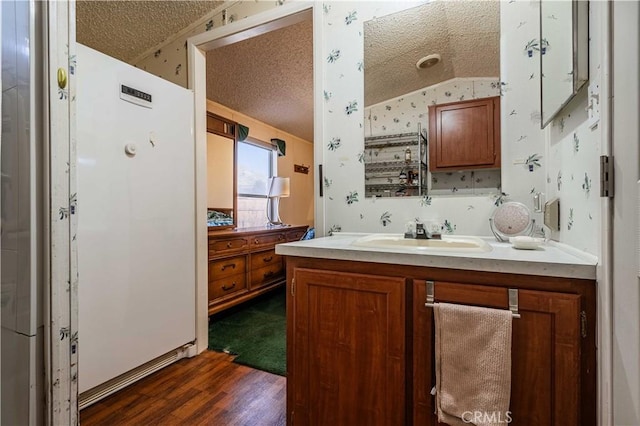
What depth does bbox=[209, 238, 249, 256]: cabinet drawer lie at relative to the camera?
2.61 metres

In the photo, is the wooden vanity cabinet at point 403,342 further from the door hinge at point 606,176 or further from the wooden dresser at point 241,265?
the wooden dresser at point 241,265

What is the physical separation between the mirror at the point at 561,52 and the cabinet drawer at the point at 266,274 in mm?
2677

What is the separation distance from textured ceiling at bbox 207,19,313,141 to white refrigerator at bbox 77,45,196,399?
0.81 m

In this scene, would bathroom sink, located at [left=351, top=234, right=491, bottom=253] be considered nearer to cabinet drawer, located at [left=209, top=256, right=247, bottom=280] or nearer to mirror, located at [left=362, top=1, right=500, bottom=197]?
mirror, located at [left=362, top=1, right=500, bottom=197]

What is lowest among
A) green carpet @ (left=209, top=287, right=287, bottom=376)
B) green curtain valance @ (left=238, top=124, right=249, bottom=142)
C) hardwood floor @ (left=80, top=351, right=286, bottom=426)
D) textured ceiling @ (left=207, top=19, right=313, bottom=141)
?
hardwood floor @ (left=80, top=351, right=286, bottom=426)

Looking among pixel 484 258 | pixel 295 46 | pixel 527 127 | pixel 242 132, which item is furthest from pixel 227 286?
pixel 527 127

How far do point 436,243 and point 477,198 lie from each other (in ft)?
1.06

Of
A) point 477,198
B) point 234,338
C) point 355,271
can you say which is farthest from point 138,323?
point 477,198

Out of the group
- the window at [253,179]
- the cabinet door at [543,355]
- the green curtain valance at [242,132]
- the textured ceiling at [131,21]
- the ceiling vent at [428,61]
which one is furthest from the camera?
the window at [253,179]

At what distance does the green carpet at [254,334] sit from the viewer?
205cm

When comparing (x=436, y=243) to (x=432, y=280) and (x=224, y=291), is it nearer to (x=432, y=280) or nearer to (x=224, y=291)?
(x=432, y=280)

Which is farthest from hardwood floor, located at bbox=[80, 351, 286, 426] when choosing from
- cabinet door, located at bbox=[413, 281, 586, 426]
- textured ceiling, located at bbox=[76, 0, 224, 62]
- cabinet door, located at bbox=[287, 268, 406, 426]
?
textured ceiling, located at bbox=[76, 0, 224, 62]

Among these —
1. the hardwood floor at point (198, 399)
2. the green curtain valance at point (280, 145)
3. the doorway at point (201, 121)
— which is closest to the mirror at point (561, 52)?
the doorway at point (201, 121)

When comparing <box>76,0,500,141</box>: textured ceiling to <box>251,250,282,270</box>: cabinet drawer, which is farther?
<box>251,250,282,270</box>: cabinet drawer
